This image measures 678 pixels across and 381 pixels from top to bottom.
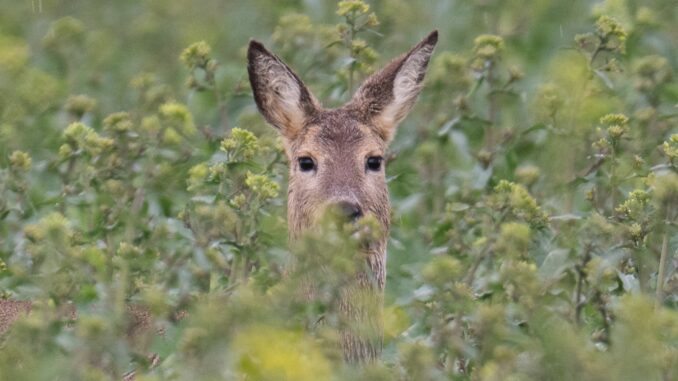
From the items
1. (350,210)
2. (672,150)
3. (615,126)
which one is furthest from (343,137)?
(672,150)

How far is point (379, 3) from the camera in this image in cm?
1402

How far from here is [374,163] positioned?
9.24m

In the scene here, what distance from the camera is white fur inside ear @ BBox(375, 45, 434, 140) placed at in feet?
31.5

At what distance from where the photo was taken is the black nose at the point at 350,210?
8.43m

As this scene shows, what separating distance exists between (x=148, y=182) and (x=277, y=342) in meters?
3.50

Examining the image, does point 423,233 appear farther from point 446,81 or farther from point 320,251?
point 320,251

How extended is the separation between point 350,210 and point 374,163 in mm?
777

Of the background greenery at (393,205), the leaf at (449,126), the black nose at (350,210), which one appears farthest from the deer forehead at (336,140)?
the leaf at (449,126)

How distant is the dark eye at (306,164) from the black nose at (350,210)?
0.61 meters

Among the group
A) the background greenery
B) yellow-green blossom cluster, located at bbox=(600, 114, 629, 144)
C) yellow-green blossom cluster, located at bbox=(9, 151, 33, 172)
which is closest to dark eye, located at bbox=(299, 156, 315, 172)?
the background greenery

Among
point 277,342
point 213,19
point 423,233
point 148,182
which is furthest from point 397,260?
point 213,19

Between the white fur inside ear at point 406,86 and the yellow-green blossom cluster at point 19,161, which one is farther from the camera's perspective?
the white fur inside ear at point 406,86

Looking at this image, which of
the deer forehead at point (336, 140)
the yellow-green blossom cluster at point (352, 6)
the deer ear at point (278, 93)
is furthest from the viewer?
the yellow-green blossom cluster at point (352, 6)

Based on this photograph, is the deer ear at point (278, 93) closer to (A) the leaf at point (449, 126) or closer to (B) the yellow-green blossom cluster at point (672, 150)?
(A) the leaf at point (449, 126)
